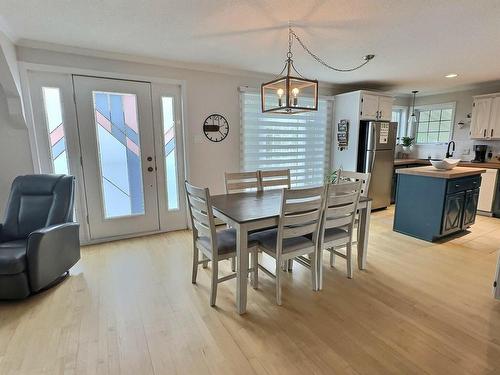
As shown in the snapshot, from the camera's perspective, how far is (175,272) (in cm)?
276

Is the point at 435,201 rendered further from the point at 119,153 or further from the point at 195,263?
the point at 119,153

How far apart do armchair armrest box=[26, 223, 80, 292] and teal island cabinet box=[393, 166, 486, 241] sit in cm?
406

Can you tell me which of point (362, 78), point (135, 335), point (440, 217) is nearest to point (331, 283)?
point (135, 335)

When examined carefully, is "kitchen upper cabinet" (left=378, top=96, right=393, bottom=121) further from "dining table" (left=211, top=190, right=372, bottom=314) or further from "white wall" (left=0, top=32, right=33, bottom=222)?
"white wall" (left=0, top=32, right=33, bottom=222)

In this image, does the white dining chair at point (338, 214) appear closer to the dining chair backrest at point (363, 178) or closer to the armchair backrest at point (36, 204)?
the dining chair backrest at point (363, 178)

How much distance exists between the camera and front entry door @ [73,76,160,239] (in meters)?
3.28

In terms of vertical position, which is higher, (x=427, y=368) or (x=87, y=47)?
(x=87, y=47)

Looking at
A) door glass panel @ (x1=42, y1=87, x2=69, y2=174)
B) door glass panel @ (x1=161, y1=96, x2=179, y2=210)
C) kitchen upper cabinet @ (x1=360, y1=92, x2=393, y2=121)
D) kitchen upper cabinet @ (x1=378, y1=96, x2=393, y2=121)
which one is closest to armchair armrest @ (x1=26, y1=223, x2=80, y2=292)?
door glass panel @ (x1=42, y1=87, x2=69, y2=174)

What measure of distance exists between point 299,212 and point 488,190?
440 centimetres

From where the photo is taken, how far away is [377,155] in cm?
480

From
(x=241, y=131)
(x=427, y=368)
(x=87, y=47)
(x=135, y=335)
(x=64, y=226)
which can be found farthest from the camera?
(x=241, y=131)

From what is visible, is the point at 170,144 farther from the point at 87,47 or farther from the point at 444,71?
the point at 444,71

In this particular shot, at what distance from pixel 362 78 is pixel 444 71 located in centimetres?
113

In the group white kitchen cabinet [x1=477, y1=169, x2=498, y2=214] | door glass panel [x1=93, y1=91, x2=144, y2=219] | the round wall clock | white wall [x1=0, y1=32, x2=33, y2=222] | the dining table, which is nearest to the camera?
the dining table
